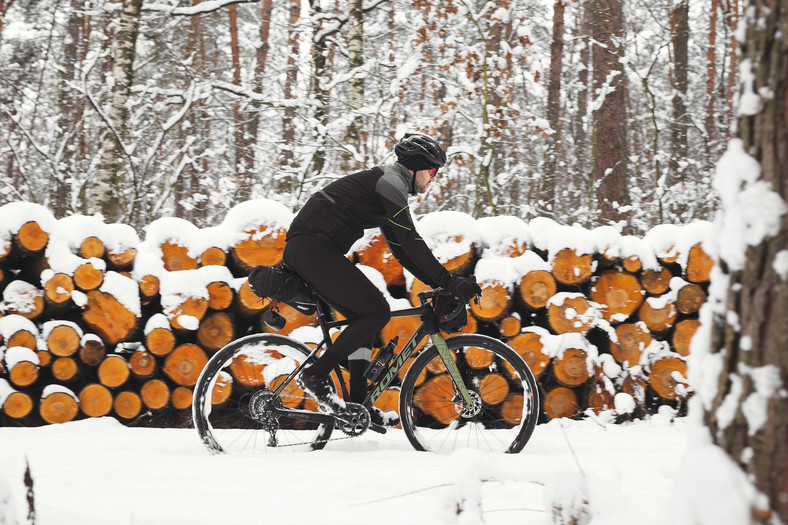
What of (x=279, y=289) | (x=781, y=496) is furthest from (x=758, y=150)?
(x=279, y=289)

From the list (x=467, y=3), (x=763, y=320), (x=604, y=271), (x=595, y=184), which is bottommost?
(x=763, y=320)

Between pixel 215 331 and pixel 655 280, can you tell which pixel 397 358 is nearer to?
pixel 215 331

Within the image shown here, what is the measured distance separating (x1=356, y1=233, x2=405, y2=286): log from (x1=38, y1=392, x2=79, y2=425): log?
209 cm

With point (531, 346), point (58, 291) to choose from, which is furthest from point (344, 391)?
point (58, 291)

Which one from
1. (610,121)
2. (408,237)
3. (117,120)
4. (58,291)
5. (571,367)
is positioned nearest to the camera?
(408,237)

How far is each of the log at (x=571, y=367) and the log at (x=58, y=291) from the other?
3.27m

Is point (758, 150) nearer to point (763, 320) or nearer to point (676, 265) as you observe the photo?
point (763, 320)

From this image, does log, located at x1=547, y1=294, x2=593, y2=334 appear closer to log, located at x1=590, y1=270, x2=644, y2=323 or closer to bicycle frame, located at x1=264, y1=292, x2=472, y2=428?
log, located at x1=590, y1=270, x2=644, y2=323

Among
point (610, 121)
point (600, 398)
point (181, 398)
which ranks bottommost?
point (181, 398)

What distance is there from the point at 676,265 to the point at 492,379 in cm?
163

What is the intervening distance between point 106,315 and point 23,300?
1.73 ft

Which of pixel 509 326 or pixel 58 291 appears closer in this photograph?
pixel 58 291

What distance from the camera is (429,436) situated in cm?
386

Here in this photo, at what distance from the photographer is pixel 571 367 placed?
4.43 meters
